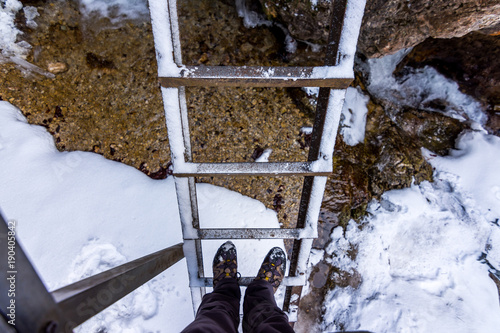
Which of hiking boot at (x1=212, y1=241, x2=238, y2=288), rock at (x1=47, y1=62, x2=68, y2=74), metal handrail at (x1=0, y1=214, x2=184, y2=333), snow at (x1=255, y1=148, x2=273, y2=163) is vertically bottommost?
hiking boot at (x1=212, y1=241, x2=238, y2=288)

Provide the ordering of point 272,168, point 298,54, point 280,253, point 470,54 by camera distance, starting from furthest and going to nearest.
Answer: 1. point 470,54
2. point 298,54
3. point 280,253
4. point 272,168

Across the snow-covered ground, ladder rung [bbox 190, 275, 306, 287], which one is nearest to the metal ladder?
ladder rung [bbox 190, 275, 306, 287]

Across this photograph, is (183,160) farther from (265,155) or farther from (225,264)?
(265,155)

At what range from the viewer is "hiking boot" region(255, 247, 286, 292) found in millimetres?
2064

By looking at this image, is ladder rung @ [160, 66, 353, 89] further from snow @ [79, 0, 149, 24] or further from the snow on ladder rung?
snow @ [79, 0, 149, 24]

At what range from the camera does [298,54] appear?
281 centimetres

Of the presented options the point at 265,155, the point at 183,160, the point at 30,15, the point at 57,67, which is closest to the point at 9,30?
the point at 30,15

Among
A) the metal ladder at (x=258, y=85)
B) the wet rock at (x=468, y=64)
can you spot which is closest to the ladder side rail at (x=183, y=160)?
the metal ladder at (x=258, y=85)

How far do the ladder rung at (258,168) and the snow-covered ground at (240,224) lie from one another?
1.25 meters

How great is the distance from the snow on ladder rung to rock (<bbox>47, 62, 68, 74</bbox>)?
81.1 inches

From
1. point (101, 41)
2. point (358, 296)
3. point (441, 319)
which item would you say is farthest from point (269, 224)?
point (101, 41)

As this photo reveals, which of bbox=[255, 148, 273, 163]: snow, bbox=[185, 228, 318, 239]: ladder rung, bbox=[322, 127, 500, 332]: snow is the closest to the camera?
bbox=[185, 228, 318, 239]: ladder rung

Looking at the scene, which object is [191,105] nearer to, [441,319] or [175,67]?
[175,67]

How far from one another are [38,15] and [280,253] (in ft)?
10.1
